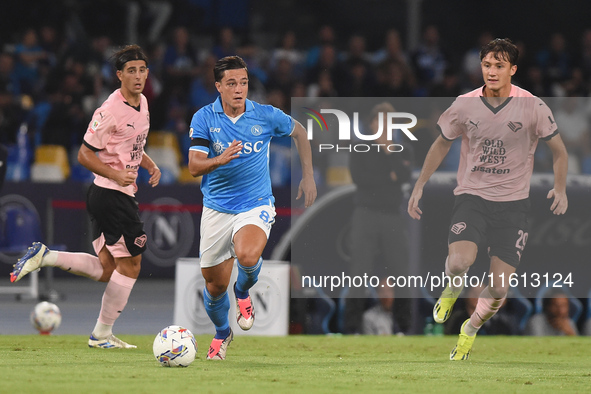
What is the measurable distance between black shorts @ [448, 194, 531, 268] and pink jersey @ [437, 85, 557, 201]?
0.08 metres

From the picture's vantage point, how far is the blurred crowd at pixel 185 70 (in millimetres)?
15469

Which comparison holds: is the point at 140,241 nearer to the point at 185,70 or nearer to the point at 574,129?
the point at 574,129

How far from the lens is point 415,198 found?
9781mm

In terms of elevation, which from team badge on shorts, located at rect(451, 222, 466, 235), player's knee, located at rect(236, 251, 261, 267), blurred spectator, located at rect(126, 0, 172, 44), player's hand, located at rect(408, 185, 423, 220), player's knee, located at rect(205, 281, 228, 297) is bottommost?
player's knee, located at rect(205, 281, 228, 297)

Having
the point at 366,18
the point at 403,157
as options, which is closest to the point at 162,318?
the point at 403,157

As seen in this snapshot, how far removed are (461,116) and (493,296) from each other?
1.63 m

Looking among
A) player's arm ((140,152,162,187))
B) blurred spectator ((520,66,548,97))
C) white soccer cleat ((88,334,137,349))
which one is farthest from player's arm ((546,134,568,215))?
blurred spectator ((520,66,548,97))

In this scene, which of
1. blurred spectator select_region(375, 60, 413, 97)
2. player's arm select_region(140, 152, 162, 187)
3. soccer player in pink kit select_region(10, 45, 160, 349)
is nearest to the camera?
soccer player in pink kit select_region(10, 45, 160, 349)

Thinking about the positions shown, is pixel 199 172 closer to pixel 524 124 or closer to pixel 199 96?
pixel 524 124

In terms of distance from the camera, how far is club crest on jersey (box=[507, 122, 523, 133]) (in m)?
8.61

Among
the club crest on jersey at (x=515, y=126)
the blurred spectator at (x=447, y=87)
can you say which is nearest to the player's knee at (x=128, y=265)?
the club crest on jersey at (x=515, y=126)

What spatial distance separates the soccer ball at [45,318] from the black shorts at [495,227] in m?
4.07

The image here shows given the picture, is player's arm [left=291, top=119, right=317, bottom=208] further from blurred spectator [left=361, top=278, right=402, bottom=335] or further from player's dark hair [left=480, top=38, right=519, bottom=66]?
blurred spectator [left=361, top=278, right=402, bottom=335]

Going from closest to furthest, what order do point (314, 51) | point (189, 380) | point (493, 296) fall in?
1. point (189, 380)
2. point (493, 296)
3. point (314, 51)
